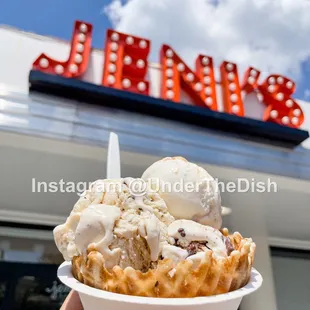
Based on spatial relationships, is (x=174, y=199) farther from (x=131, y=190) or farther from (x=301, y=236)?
(x=301, y=236)

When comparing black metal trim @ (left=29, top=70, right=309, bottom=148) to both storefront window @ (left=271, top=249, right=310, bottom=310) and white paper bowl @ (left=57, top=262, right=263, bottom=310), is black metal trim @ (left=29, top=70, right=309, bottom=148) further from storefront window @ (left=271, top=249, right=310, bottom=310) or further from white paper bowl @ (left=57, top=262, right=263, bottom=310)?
storefront window @ (left=271, top=249, right=310, bottom=310)

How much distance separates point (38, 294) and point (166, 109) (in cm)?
232

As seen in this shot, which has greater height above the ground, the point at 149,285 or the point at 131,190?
the point at 131,190

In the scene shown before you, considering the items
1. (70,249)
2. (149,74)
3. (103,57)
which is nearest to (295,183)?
(149,74)

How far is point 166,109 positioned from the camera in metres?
2.14

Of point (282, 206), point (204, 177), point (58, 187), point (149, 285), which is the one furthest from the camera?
point (282, 206)

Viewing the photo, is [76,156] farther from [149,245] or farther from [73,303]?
[149,245]

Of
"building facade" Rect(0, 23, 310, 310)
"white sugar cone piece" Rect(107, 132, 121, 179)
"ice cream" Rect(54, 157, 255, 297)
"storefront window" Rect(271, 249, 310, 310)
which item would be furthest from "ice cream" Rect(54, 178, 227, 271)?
"storefront window" Rect(271, 249, 310, 310)

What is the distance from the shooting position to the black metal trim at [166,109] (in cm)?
197

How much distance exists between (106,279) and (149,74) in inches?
85.9

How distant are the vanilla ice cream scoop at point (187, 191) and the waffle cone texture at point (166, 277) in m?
0.17

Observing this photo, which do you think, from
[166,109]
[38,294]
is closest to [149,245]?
[166,109]

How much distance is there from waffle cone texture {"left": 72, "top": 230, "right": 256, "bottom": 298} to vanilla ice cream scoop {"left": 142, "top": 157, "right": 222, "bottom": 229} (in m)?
0.17

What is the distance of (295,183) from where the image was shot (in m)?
2.61
